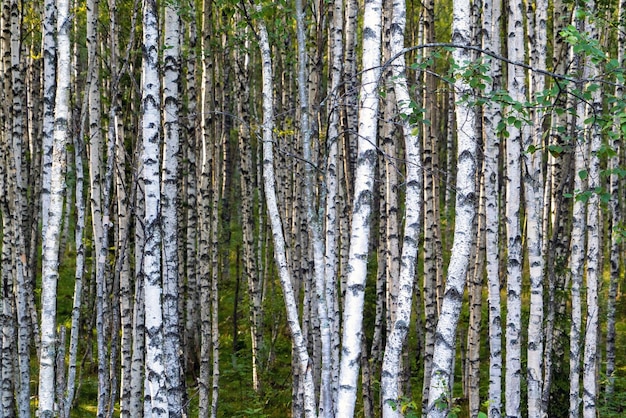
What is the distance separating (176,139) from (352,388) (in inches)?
106

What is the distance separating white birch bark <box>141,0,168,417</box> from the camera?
4.96 m

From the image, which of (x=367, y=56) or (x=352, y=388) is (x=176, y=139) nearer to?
(x=367, y=56)

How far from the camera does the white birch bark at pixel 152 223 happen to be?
4.96m

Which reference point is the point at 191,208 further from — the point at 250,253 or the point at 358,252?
the point at 358,252

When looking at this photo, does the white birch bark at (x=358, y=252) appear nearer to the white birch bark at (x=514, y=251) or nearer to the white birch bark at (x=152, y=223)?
the white birch bark at (x=152, y=223)

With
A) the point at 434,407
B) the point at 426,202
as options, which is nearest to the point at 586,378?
the point at 426,202

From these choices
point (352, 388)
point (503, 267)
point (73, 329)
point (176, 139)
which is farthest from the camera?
point (503, 267)

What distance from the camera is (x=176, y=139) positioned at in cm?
558

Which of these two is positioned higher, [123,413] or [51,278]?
[51,278]

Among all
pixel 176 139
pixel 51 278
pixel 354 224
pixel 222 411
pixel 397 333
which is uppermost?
pixel 176 139

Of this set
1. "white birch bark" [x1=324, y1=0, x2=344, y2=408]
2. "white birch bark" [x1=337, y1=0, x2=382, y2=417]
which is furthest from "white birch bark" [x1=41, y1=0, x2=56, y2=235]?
"white birch bark" [x1=337, y1=0, x2=382, y2=417]

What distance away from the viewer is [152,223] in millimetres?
4957

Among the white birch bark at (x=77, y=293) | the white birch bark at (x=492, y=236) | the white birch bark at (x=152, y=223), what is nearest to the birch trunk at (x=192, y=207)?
the white birch bark at (x=77, y=293)

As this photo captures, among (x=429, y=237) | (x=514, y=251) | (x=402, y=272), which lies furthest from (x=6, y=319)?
(x=514, y=251)
